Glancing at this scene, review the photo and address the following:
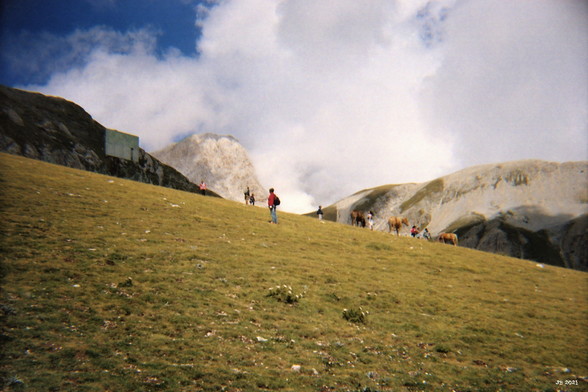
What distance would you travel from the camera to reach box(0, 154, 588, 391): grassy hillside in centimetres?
902

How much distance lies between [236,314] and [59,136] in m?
117

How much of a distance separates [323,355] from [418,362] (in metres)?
3.52

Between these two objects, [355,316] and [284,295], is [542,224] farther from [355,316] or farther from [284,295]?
[284,295]

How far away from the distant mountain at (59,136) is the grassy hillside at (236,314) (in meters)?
76.9

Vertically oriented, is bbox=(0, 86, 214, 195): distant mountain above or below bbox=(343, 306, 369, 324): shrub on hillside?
above

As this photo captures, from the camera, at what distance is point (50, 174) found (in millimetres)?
33062

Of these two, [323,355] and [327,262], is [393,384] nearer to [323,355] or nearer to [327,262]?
[323,355]

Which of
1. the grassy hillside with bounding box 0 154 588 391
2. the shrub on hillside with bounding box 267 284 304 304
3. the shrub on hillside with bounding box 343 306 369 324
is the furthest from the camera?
the shrub on hillside with bounding box 267 284 304 304

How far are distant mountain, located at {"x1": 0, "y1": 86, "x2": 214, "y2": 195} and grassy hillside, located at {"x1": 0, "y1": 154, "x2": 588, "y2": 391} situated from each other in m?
76.9

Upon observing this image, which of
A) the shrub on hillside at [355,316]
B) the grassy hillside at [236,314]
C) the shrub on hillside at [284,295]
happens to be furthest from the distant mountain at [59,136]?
→ the shrub on hillside at [355,316]

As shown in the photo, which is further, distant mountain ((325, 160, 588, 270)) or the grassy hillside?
distant mountain ((325, 160, 588, 270))

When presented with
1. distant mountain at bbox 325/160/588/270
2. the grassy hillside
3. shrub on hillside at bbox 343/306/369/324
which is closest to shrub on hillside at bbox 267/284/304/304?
the grassy hillside

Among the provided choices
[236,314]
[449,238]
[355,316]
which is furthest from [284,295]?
[449,238]

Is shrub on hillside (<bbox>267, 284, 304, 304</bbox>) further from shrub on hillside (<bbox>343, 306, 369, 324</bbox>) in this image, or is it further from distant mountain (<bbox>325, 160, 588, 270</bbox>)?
distant mountain (<bbox>325, 160, 588, 270</bbox>)
